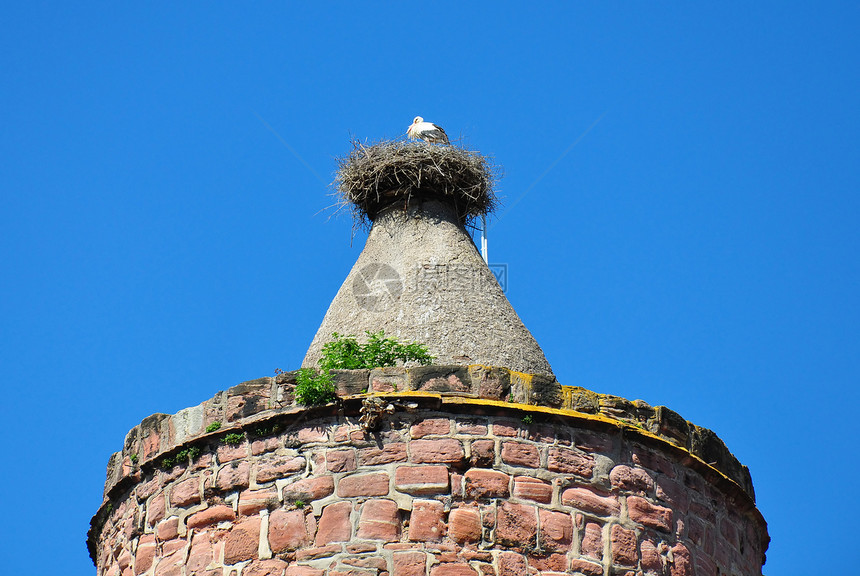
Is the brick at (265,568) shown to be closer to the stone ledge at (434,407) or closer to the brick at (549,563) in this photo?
the stone ledge at (434,407)

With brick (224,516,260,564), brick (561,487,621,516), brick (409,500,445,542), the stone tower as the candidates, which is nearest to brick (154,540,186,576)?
the stone tower

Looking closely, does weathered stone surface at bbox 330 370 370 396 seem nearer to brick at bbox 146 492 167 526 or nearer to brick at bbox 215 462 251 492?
brick at bbox 215 462 251 492

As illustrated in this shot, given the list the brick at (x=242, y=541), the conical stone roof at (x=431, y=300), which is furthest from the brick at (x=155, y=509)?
the conical stone roof at (x=431, y=300)

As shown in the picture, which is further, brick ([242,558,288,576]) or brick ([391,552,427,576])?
brick ([242,558,288,576])

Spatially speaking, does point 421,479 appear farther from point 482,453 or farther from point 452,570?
point 452,570

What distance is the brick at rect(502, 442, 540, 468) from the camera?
7.50 m

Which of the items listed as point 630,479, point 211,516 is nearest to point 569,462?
point 630,479

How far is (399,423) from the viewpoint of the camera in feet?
24.8

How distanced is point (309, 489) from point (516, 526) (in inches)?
45.6

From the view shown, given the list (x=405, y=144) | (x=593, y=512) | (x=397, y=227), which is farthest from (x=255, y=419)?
(x=405, y=144)

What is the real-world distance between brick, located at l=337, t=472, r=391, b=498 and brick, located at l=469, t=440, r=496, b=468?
487 millimetres

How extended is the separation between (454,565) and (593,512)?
35.1 inches

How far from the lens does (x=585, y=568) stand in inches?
289

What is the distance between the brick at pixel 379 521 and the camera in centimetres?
725
